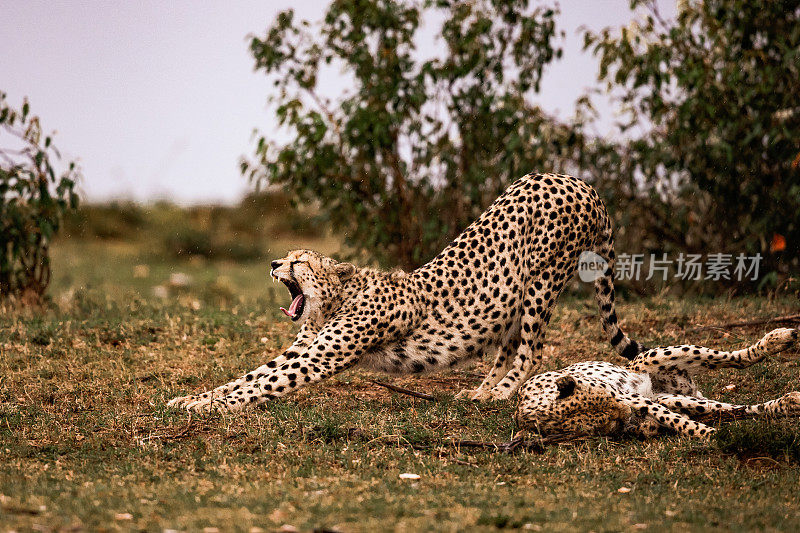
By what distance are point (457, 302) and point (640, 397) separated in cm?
138

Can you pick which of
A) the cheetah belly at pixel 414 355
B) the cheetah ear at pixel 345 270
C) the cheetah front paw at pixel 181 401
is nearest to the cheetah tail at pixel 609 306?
the cheetah belly at pixel 414 355

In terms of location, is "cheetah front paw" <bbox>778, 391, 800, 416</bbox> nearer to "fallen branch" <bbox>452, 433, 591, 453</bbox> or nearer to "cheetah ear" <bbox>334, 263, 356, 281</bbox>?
"fallen branch" <bbox>452, 433, 591, 453</bbox>

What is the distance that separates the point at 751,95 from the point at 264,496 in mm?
7182

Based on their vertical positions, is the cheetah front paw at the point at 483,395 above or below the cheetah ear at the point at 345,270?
below

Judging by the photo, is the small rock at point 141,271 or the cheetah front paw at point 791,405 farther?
the small rock at point 141,271

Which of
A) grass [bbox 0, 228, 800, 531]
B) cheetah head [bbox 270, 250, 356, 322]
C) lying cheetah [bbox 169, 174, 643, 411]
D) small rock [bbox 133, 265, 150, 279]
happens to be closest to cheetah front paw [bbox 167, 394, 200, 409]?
lying cheetah [bbox 169, 174, 643, 411]

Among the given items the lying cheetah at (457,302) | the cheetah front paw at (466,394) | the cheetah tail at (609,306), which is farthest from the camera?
the cheetah tail at (609,306)

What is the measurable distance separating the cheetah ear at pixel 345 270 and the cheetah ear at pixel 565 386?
1609 millimetres

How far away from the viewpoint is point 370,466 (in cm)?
441

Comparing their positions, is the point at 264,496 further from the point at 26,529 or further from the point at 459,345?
the point at 459,345

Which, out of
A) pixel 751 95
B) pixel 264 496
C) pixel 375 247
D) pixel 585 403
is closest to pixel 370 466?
pixel 264 496

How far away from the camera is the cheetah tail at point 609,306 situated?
6.18 m

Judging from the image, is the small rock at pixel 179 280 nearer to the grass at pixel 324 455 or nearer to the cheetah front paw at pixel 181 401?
the grass at pixel 324 455

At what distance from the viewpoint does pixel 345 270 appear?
19.2 feet
